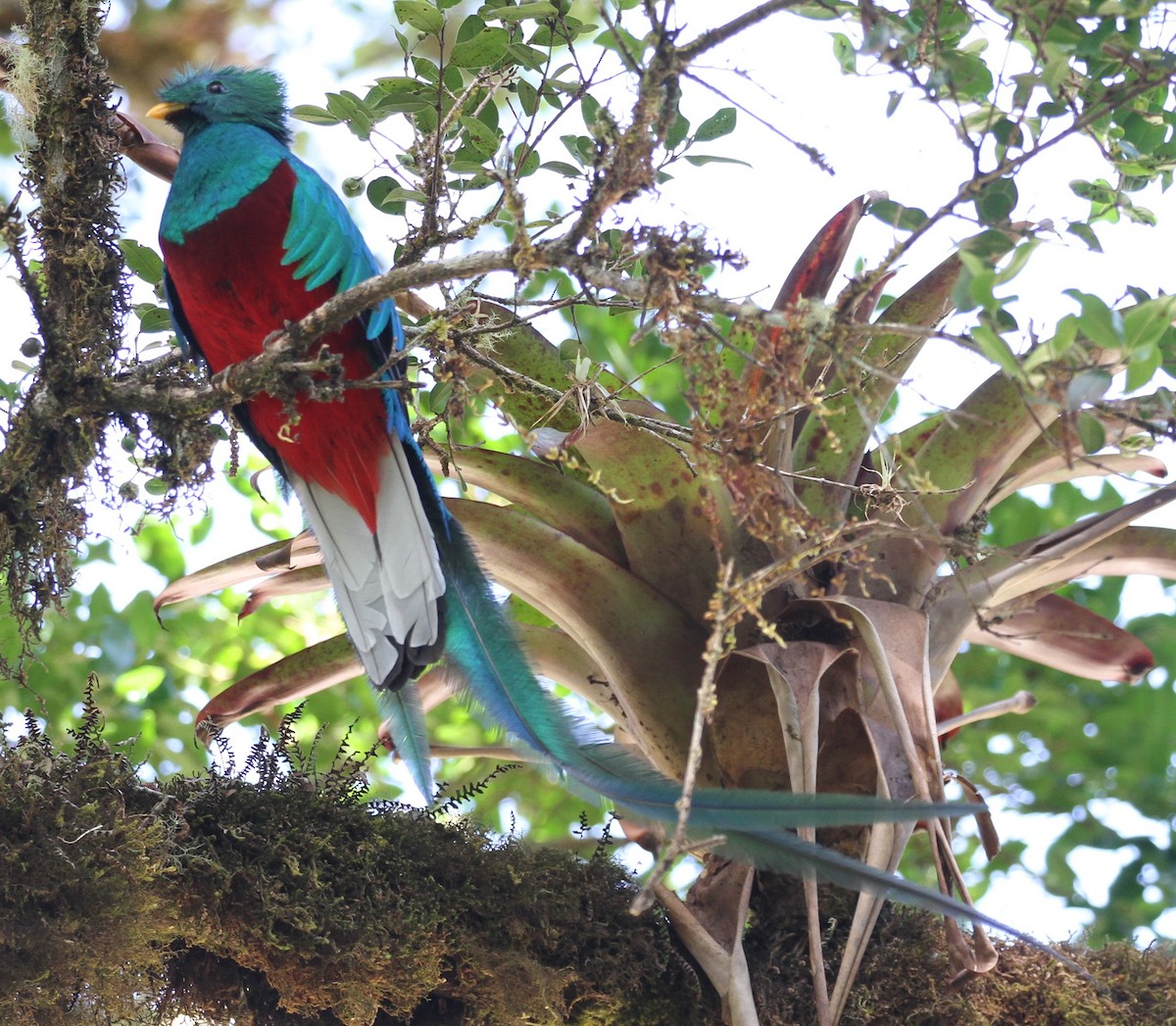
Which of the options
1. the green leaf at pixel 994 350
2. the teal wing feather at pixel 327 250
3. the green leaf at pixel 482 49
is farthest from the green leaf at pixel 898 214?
the teal wing feather at pixel 327 250

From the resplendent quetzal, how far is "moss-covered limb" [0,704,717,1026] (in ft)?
0.56

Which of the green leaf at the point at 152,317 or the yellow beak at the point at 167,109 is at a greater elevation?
the yellow beak at the point at 167,109

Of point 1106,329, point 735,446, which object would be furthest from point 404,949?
point 1106,329

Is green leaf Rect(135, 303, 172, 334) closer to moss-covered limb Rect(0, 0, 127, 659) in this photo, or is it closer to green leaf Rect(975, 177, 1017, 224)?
moss-covered limb Rect(0, 0, 127, 659)

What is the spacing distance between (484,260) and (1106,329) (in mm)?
592

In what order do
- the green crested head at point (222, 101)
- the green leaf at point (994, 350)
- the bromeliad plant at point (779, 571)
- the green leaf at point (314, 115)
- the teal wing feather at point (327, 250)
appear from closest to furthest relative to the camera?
the green leaf at point (994, 350)
the bromeliad plant at point (779, 571)
the green leaf at point (314, 115)
the teal wing feather at point (327, 250)
the green crested head at point (222, 101)

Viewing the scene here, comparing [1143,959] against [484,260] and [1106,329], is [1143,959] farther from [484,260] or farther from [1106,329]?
[484,260]

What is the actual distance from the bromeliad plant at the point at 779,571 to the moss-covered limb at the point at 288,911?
14 cm

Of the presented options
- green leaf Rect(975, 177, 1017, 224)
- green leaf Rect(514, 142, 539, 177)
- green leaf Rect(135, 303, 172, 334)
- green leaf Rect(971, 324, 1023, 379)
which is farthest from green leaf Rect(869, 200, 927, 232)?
green leaf Rect(135, 303, 172, 334)

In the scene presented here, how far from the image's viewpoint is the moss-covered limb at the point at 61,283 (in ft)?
4.80

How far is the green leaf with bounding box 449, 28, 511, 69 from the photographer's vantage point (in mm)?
1602

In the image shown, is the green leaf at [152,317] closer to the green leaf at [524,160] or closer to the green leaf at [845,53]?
the green leaf at [524,160]

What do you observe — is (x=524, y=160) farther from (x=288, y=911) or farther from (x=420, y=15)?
(x=288, y=911)

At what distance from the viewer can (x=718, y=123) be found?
61.4 inches
